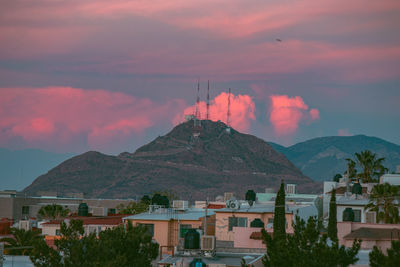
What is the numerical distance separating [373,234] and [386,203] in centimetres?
1305

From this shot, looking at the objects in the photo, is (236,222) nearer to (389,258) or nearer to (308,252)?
(308,252)

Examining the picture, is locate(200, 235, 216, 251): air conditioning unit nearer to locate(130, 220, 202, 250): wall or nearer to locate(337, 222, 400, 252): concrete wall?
locate(337, 222, 400, 252): concrete wall

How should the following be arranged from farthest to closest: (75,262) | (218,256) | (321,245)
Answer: (218,256) < (75,262) < (321,245)

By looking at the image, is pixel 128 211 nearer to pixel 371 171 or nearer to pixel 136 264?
pixel 371 171

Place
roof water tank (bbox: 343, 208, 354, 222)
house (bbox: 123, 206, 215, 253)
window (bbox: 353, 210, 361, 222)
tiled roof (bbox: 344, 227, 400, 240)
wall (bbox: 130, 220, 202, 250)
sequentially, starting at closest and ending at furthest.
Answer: tiled roof (bbox: 344, 227, 400, 240), wall (bbox: 130, 220, 202, 250), house (bbox: 123, 206, 215, 253), roof water tank (bbox: 343, 208, 354, 222), window (bbox: 353, 210, 361, 222)

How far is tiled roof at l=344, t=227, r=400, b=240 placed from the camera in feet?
187

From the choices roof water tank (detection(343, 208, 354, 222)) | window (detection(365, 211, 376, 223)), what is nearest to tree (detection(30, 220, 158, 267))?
roof water tank (detection(343, 208, 354, 222))

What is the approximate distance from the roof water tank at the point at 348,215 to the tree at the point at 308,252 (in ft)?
112

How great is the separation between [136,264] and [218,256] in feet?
26.0

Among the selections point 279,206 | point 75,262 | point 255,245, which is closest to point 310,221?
point 75,262

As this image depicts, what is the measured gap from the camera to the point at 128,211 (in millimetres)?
105938

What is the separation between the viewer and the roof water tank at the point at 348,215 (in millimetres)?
70062

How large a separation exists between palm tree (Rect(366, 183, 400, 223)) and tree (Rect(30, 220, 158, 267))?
104 ft

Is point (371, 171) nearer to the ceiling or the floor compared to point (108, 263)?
nearer to the ceiling
